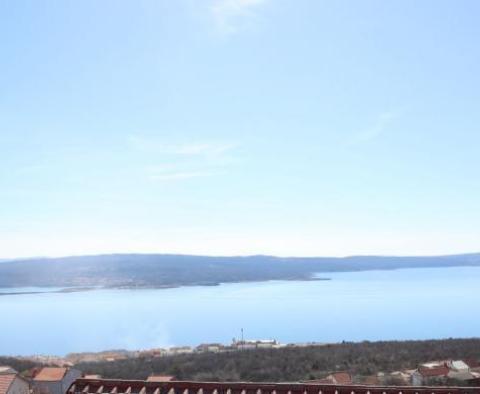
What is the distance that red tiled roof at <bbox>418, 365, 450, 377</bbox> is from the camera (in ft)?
91.7

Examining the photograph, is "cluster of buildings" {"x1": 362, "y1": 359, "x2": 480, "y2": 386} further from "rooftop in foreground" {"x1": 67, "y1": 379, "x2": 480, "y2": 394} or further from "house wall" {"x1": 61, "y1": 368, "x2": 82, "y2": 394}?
"rooftop in foreground" {"x1": 67, "y1": 379, "x2": 480, "y2": 394}

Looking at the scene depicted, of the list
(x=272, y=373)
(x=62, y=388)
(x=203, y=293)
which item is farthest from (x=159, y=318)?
(x=62, y=388)

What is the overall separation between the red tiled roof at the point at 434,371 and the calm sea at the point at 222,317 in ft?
183

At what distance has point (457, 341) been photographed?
4591 centimetres

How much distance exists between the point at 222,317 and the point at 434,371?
97324 mm

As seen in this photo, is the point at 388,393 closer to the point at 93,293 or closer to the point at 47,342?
the point at 47,342

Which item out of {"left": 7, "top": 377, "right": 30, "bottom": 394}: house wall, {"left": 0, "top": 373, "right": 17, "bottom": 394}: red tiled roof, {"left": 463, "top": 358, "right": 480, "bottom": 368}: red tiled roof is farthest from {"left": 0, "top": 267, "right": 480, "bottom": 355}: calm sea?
{"left": 0, "top": 373, "right": 17, "bottom": 394}: red tiled roof

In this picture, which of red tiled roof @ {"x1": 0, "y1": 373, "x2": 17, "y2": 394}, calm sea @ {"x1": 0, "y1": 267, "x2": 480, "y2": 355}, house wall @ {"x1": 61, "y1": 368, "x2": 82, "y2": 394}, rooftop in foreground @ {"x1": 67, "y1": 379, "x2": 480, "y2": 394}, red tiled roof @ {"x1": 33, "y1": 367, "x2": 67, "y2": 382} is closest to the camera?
rooftop in foreground @ {"x1": 67, "y1": 379, "x2": 480, "y2": 394}

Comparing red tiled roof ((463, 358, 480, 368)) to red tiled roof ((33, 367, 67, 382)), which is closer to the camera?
red tiled roof ((33, 367, 67, 382))

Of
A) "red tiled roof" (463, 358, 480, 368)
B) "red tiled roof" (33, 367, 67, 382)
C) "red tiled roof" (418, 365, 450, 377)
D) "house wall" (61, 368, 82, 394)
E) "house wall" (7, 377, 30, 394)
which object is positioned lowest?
"red tiled roof" (463, 358, 480, 368)

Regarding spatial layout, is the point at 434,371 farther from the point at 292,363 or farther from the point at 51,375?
the point at 51,375

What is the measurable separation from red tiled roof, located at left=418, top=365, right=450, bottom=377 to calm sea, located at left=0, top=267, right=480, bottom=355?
55.8 meters

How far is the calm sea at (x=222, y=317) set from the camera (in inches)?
3558

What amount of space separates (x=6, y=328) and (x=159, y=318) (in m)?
29.2
